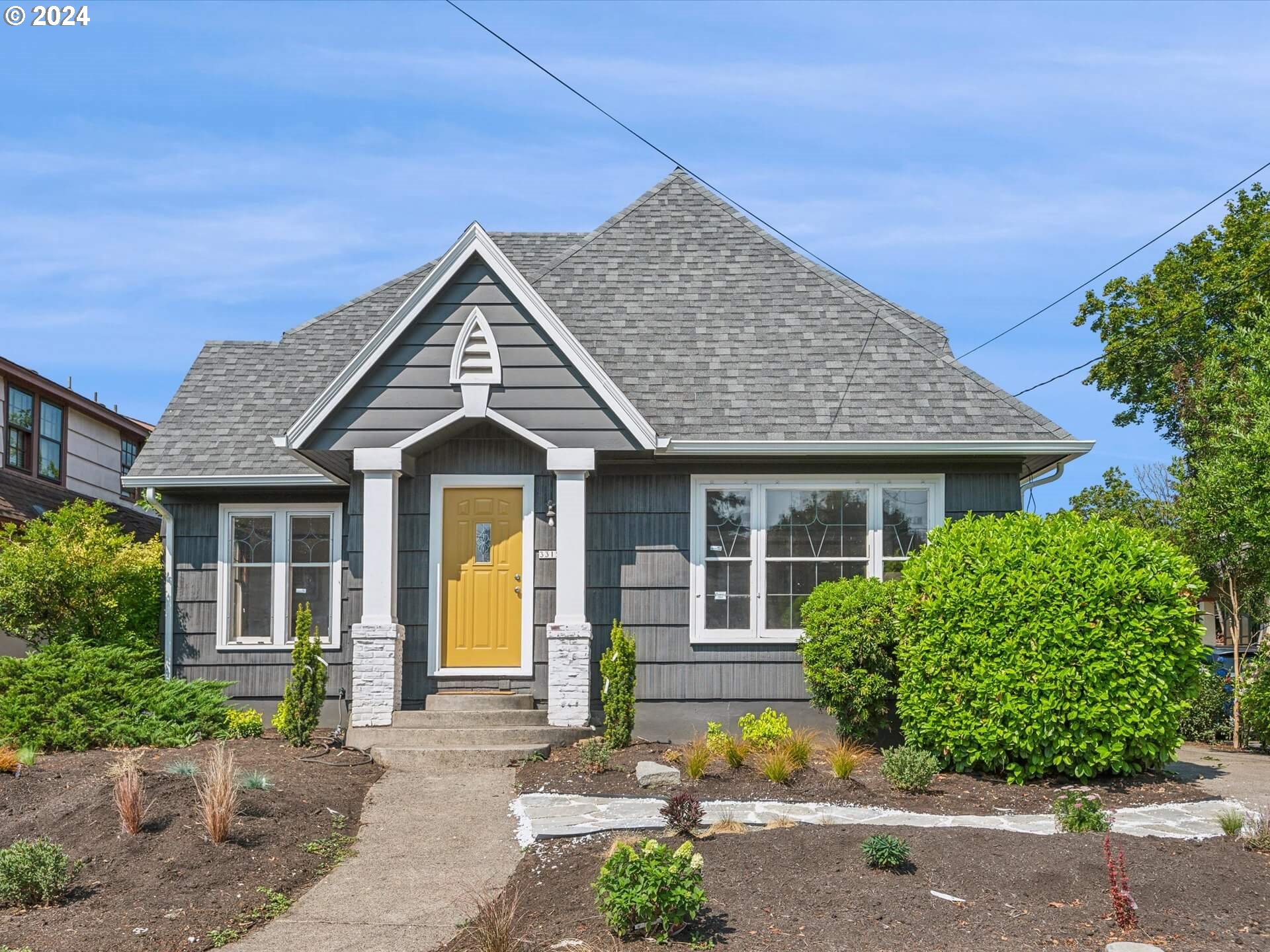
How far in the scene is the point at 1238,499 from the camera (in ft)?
47.5

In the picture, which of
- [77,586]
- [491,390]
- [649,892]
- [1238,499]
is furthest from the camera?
[1238,499]

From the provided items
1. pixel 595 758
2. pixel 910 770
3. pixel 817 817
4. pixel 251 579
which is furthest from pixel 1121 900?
pixel 251 579

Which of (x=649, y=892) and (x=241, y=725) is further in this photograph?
(x=241, y=725)

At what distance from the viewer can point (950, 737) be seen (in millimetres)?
10141

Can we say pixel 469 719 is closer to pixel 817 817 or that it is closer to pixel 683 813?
pixel 817 817

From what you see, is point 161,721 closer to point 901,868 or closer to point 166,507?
point 166,507

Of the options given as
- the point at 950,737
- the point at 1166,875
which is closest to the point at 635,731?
the point at 950,737

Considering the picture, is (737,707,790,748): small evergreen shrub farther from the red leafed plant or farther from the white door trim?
the red leafed plant

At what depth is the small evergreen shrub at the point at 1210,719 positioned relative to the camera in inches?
619

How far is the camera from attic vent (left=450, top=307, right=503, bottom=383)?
12.0 metres

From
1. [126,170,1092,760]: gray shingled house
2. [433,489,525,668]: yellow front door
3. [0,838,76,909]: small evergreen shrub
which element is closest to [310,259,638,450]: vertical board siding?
[126,170,1092,760]: gray shingled house

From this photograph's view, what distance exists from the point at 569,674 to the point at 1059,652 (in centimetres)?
471

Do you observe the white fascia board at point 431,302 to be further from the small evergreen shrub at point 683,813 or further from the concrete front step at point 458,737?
the small evergreen shrub at point 683,813

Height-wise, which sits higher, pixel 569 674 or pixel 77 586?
pixel 77 586
